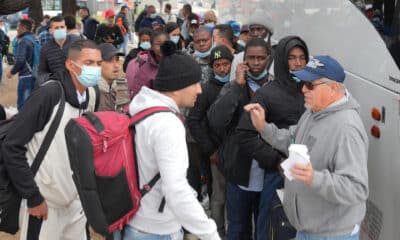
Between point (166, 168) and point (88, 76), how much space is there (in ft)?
5.17

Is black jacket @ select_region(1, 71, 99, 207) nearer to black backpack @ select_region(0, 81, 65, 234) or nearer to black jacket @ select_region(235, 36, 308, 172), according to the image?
black backpack @ select_region(0, 81, 65, 234)

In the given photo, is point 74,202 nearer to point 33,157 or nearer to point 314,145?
point 33,157

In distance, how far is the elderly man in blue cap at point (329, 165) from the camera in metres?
2.51

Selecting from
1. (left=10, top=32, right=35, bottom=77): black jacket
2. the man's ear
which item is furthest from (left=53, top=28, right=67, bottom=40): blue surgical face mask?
the man's ear

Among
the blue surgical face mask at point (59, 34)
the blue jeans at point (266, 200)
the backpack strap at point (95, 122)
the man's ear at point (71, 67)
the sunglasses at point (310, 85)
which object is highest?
the sunglasses at point (310, 85)

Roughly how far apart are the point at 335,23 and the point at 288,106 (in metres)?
1.00

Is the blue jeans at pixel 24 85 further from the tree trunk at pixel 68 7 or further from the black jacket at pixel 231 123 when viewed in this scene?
the tree trunk at pixel 68 7

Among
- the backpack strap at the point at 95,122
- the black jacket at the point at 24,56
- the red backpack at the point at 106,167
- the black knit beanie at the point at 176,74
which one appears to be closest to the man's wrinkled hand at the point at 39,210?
the red backpack at the point at 106,167

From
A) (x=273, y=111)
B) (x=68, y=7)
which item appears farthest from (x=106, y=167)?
(x=68, y=7)

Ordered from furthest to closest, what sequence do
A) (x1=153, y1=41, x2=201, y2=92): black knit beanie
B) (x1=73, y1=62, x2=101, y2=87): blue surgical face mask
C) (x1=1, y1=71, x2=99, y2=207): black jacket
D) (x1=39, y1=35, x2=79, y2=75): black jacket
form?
(x1=39, y1=35, x2=79, y2=75): black jacket
(x1=73, y1=62, x2=101, y2=87): blue surgical face mask
(x1=1, y1=71, x2=99, y2=207): black jacket
(x1=153, y1=41, x2=201, y2=92): black knit beanie

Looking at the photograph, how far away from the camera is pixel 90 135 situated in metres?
2.41

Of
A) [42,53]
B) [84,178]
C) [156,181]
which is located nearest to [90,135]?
[84,178]

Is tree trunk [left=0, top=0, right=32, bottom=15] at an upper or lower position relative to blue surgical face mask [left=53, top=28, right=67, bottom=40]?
lower

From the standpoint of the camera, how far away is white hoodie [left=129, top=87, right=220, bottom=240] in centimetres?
236
